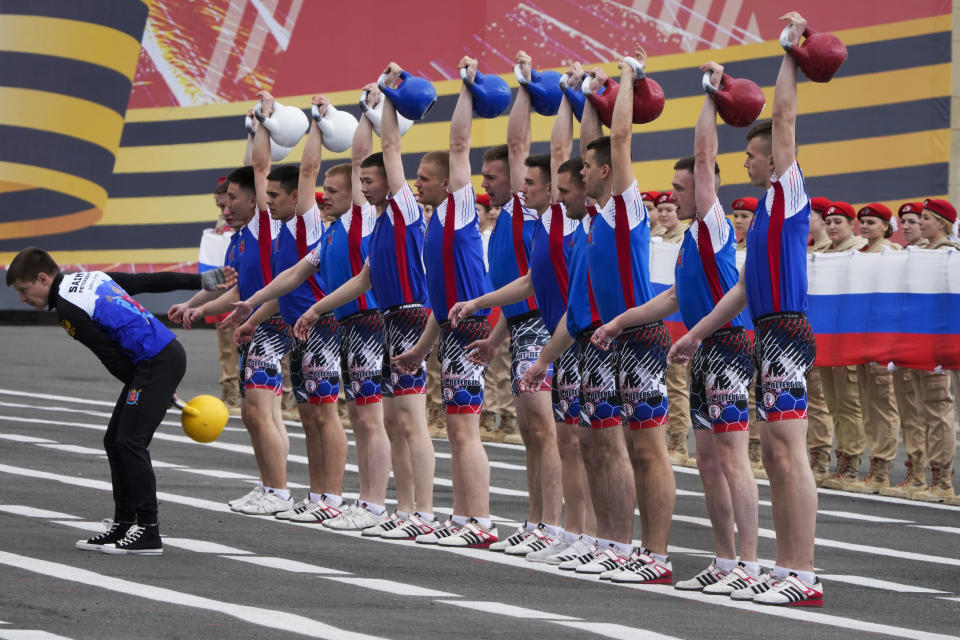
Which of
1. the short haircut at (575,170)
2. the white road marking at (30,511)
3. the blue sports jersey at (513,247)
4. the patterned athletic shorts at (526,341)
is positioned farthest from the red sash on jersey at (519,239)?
the white road marking at (30,511)

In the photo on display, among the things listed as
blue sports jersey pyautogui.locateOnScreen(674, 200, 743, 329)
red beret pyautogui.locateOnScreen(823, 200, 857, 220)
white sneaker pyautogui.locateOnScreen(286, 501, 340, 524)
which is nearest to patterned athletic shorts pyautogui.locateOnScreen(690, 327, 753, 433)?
blue sports jersey pyautogui.locateOnScreen(674, 200, 743, 329)

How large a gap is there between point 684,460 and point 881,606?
8261mm

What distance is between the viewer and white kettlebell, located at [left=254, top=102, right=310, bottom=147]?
14195mm

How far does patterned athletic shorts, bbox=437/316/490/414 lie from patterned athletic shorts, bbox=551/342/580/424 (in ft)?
3.13

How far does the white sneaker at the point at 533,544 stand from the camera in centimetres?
1173

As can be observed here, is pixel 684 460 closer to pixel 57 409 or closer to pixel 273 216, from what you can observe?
pixel 273 216

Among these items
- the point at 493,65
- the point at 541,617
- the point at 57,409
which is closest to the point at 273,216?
the point at 541,617

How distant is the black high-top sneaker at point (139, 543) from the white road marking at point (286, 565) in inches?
20.2

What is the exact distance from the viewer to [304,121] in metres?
14.6

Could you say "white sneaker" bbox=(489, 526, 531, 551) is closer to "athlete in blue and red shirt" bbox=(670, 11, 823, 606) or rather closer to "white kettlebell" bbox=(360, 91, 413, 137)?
"athlete in blue and red shirt" bbox=(670, 11, 823, 606)

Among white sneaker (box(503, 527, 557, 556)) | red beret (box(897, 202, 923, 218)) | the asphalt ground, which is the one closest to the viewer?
the asphalt ground

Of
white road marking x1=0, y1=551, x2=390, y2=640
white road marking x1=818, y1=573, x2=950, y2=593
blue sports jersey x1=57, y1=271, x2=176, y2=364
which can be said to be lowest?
white road marking x1=818, y1=573, x2=950, y2=593

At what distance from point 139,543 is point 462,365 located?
2561mm

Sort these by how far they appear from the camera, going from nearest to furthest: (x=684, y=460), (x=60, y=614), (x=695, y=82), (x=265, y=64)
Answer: (x=60, y=614)
(x=684, y=460)
(x=695, y=82)
(x=265, y=64)
